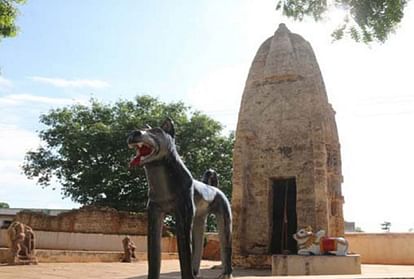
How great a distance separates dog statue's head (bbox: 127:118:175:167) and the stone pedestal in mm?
6074

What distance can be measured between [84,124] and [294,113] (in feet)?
57.0

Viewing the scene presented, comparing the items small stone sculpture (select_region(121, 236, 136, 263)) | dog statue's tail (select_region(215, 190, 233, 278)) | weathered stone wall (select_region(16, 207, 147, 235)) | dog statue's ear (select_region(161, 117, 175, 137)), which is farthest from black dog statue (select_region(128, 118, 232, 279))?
weathered stone wall (select_region(16, 207, 147, 235))

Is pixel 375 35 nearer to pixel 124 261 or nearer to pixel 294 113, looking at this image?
pixel 294 113

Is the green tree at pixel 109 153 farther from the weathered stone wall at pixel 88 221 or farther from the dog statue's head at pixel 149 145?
the dog statue's head at pixel 149 145

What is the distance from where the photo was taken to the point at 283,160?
16234 mm

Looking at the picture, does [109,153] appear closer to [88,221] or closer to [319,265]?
[88,221]

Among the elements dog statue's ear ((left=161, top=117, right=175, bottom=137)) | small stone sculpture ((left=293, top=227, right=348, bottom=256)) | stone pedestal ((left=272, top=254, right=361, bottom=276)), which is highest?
dog statue's ear ((left=161, top=117, right=175, bottom=137))

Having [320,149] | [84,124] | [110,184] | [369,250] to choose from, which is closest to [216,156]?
[110,184]

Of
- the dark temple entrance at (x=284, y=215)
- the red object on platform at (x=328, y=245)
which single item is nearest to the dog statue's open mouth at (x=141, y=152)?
the red object on platform at (x=328, y=245)

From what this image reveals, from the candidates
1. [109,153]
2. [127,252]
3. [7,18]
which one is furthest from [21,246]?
[109,153]

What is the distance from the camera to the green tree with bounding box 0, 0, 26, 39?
23.7ft

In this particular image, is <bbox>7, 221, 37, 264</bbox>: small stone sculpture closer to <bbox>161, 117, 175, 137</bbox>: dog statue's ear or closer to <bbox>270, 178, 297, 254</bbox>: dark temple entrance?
<bbox>270, 178, 297, 254</bbox>: dark temple entrance

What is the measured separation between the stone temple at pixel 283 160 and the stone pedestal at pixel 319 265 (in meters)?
4.81

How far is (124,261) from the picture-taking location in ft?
58.9
